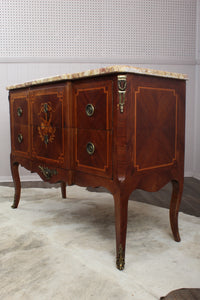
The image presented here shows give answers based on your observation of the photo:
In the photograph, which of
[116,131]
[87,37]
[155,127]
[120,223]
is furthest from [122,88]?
[87,37]

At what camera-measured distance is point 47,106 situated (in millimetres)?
2602

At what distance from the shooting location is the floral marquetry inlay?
2576 millimetres

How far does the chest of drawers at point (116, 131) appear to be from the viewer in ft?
6.55

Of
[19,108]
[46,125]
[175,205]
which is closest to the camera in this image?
[175,205]

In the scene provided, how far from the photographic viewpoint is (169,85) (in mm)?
2305

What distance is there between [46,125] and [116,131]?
2.86 ft

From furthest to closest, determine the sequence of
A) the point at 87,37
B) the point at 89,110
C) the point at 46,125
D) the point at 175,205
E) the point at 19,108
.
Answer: the point at 87,37 < the point at 19,108 < the point at 46,125 < the point at 175,205 < the point at 89,110

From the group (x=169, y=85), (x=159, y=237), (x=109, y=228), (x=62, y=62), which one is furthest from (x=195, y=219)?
(x=62, y=62)

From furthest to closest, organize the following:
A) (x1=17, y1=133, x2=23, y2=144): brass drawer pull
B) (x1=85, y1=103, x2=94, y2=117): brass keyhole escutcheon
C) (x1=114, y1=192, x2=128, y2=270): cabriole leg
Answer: (x1=17, y1=133, x2=23, y2=144): brass drawer pull
(x1=85, y1=103, x2=94, y2=117): brass keyhole escutcheon
(x1=114, y1=192, x2=128, y2=270): cabriole leg

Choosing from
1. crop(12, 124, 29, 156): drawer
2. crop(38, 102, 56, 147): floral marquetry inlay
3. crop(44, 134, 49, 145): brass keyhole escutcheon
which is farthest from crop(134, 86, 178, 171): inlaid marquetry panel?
crop(12, 124, 29, 156): drawer

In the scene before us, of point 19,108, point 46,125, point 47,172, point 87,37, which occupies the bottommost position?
point 47,172

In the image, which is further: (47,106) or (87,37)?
(87,37)

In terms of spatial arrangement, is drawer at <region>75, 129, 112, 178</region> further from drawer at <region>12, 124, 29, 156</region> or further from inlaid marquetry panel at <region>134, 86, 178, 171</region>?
drawer at <region>12, 124, 29, 156</region>

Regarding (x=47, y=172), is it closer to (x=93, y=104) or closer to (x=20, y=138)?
(x=20, y=138)
